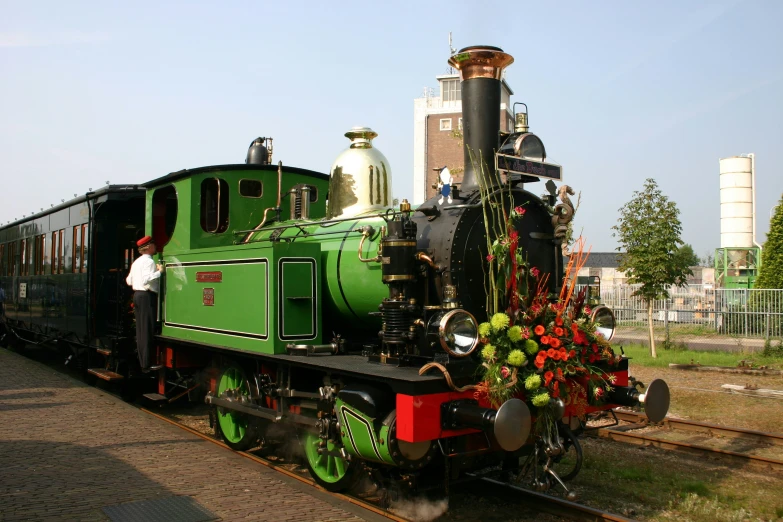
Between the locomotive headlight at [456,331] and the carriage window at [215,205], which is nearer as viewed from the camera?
the locomotive headlight at [456,331]

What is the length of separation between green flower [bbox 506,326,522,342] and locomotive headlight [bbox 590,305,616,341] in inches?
47.5

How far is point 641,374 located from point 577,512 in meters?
7.65

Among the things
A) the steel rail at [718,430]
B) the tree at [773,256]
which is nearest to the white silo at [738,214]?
the tree at [773,256]

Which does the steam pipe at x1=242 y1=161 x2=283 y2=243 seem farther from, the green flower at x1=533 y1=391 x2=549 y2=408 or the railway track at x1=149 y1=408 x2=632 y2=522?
the green flower at x1=533 y1=391 x2=549 y2=408

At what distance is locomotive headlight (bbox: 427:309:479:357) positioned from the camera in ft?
14.2

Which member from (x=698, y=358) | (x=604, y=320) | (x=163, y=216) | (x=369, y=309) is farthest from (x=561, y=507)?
(x=698, y=358)

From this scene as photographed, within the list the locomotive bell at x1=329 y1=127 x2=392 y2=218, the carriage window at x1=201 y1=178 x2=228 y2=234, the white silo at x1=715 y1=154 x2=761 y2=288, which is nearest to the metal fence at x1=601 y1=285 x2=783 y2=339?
the white silo at x1=715 y1=154 x2=761 y2=288

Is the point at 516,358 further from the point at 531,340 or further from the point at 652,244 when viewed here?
the point at 652,244

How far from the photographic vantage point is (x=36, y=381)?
10.8 m

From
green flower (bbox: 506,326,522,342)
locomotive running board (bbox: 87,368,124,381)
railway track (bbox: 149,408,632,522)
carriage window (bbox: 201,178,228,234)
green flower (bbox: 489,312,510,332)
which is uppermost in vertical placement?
carriage window (bbox: 201,178,228,234)

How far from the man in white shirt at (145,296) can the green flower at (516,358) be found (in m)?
4.74

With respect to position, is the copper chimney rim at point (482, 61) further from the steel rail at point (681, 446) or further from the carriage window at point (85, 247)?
the carriage window at point (85, 247)

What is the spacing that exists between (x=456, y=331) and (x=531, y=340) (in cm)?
50

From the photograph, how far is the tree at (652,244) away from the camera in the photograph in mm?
14609
